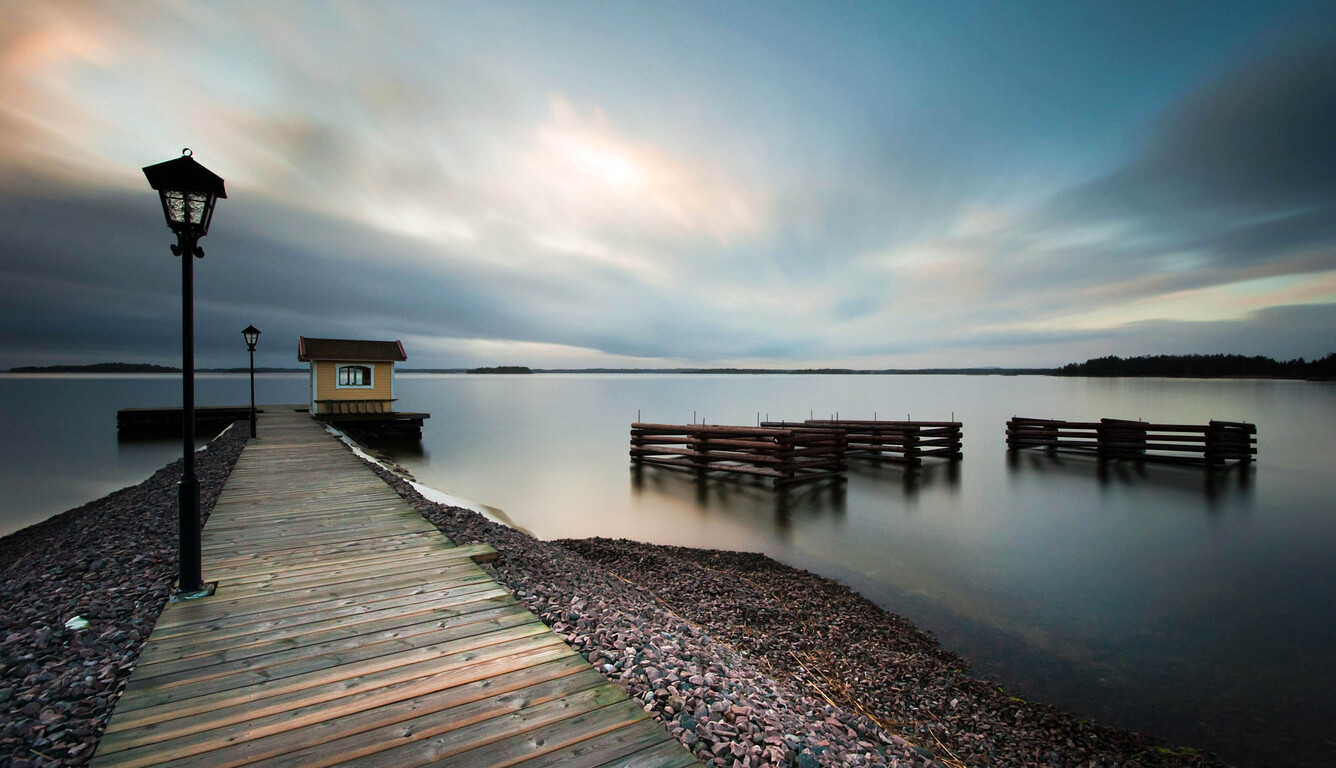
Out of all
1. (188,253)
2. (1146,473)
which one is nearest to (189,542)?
(188,253)

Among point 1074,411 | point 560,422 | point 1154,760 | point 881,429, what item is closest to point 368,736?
point 1154,760

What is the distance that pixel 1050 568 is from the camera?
32.4 feet

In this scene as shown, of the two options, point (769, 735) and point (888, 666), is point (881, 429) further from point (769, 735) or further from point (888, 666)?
point (769, 735)

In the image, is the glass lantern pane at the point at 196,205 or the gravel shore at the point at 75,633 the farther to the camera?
the glass lantern pane at the point at 196,205

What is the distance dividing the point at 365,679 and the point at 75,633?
2570 mm

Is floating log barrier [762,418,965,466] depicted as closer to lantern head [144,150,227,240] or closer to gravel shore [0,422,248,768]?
gravel shore [0,422,248,768]

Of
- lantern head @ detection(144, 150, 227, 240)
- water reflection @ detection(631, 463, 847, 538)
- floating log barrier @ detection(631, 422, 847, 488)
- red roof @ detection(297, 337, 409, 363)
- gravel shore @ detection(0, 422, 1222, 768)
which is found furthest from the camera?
red roof @ detection(297, 337, 409, 363)

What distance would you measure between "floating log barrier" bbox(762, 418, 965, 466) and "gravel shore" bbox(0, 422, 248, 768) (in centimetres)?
1875

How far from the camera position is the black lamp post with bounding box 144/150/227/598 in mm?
4844

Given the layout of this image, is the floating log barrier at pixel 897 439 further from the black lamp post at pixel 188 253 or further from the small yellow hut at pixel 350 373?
the small yellow hut at pixel 350 373

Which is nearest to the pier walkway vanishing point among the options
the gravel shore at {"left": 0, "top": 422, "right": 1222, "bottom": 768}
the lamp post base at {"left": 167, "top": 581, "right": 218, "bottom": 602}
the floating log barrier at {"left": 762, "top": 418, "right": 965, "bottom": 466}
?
the lamp post base at {"left": 167, "top": 581, "right": 218, "bottom": 602}

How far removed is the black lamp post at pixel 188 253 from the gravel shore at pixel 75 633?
372 millimetres

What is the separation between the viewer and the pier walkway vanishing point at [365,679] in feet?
9.08

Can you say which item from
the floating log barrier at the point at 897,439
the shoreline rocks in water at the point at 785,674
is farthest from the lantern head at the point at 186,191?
the floating log barrier at the point at 897,439
